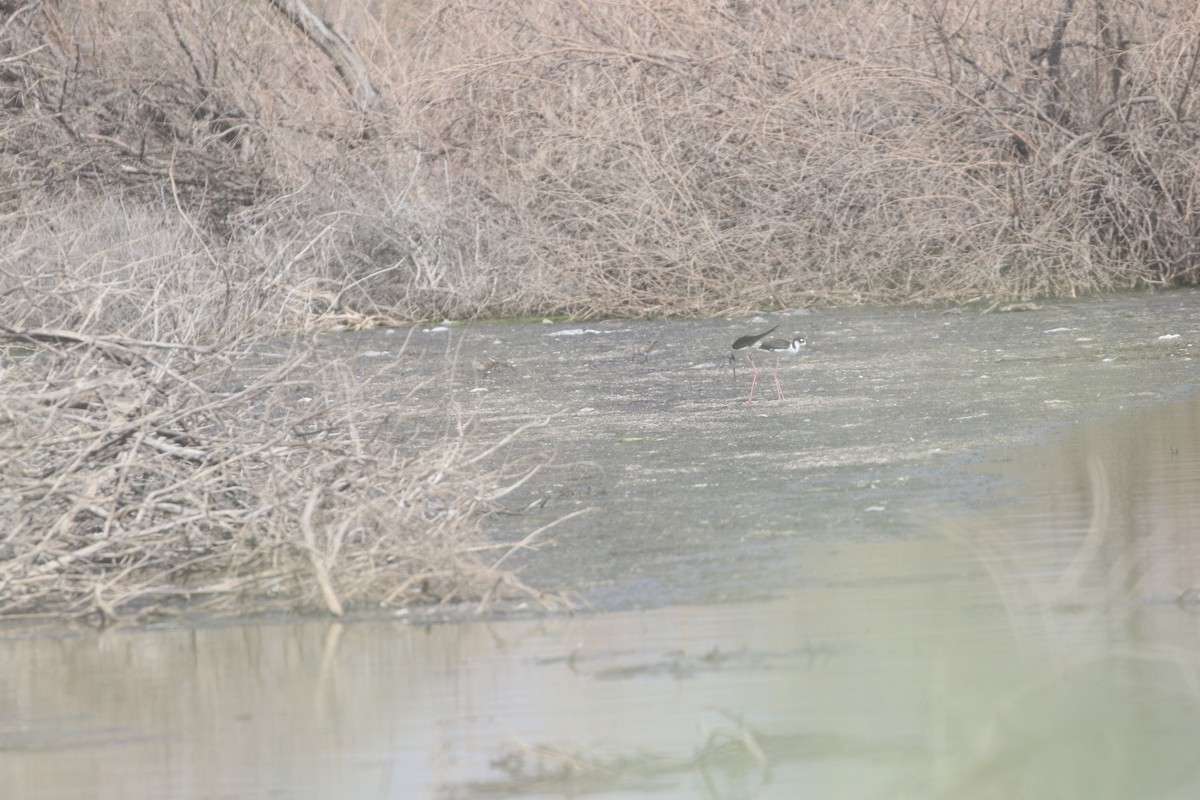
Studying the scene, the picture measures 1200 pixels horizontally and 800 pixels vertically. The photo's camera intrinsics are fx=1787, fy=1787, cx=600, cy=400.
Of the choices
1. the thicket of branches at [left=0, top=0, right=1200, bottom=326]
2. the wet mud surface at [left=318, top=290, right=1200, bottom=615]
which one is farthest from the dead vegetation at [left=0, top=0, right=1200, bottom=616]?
the wet mud surface at [left=318, top=290, right=1200, bottom=615]

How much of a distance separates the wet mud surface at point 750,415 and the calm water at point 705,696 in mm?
430

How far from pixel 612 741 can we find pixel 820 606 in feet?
4.02

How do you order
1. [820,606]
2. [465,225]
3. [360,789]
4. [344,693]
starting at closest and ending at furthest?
1. [360,789]
2. [344,693]
3. [820,606]
4. [465,225]

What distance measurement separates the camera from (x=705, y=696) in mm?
4137

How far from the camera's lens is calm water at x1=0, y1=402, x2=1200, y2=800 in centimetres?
363

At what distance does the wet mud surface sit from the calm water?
43 cm

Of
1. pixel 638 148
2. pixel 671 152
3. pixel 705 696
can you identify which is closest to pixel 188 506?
pixel 705 696

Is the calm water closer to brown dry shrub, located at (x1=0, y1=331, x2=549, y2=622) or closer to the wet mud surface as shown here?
brown dry shrub, located at (x1=0, y1=331, x2=549, y2=622)

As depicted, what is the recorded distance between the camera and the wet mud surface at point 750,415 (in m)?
5.83

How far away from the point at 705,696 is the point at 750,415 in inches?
197

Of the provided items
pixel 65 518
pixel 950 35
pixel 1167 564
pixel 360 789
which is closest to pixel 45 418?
pixel 65 518

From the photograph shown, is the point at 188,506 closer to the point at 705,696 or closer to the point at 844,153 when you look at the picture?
the point at 705,696

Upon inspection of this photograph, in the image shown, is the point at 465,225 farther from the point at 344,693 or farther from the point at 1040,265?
the point at 344,693

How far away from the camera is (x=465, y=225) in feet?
53.6
